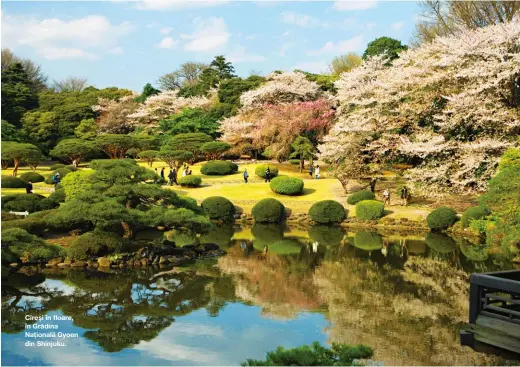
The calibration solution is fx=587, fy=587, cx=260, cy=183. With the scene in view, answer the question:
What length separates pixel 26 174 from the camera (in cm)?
3906

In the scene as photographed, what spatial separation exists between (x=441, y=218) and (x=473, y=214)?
1465 millimetres

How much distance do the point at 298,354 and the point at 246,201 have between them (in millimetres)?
24868

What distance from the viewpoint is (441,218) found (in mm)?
27406

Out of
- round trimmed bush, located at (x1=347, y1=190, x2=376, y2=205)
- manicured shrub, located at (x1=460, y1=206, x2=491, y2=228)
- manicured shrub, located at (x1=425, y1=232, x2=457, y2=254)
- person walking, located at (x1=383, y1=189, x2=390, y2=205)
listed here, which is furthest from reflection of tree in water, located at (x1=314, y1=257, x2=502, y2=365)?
person walking, located at (x1=383, y1=189, x2=390, y2=205)

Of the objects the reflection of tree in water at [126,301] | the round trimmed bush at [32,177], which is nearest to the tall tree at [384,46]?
the round trimmed bush at [32,177]

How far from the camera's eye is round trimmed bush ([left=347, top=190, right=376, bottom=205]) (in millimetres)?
31375

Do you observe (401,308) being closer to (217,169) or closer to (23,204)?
(23,204)

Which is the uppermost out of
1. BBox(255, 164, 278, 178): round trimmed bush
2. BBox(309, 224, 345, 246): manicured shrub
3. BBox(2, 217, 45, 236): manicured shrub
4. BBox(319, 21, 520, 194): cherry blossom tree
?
BBox(319, 21, 520, 194): cherry blossom tree

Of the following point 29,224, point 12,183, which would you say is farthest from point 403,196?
point 12,183

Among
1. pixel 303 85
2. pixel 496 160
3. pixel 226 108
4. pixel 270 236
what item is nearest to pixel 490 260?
pixel 496 160

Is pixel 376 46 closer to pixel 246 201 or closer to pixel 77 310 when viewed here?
pixel 246 201

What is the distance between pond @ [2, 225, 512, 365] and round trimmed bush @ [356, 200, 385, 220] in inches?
295

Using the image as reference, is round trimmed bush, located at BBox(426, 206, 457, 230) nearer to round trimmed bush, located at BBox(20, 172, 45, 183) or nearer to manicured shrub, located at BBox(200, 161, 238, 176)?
manicured shrub, located at BBox(200, 161, 238, 176)

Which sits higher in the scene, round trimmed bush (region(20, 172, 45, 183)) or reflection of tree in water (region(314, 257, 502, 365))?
round trimmed bush (region(20, 172, 45, 183))
